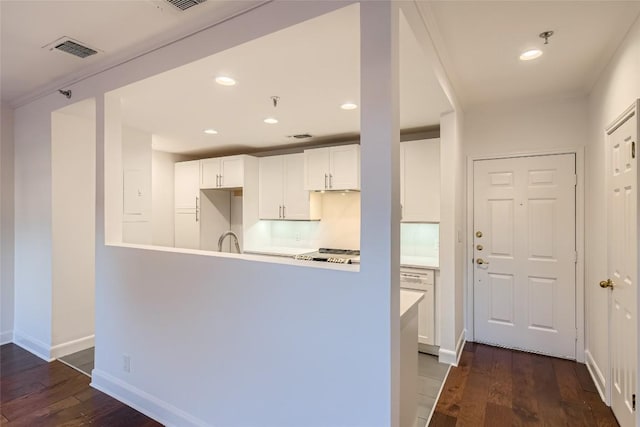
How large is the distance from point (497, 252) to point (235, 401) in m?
3.02

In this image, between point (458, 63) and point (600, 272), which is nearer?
point (458, 63)

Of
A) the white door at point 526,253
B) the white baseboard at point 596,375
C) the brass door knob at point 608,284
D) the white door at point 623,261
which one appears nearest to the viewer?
the white door at point 623,261

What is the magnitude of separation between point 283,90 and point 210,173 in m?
2.71

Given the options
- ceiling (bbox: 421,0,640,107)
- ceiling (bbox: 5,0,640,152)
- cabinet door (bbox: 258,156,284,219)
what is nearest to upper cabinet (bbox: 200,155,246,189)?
cabinet door (bbox: 258,156,284,219)

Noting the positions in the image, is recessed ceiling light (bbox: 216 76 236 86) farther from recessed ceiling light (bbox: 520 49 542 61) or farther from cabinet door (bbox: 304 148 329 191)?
recessed ceiling light (bbox: 520 49 542 61)

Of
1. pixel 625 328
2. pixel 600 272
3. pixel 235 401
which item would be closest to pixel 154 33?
pixel 235 401

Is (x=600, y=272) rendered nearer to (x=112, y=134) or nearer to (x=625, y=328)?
(x=625, y=328)

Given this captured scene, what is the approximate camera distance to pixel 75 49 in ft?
7.63

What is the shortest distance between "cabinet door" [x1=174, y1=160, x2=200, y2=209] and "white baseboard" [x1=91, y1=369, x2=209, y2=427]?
2.80m

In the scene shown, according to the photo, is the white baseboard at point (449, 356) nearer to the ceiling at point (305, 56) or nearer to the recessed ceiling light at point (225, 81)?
the ceiling at point (305, 56)

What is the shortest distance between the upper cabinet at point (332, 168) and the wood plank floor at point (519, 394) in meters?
2.31

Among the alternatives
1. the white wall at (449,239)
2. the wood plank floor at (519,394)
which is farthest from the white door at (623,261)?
the white wall at (449,239)

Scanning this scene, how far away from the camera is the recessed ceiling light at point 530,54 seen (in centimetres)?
230

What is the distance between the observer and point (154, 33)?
2125mm
